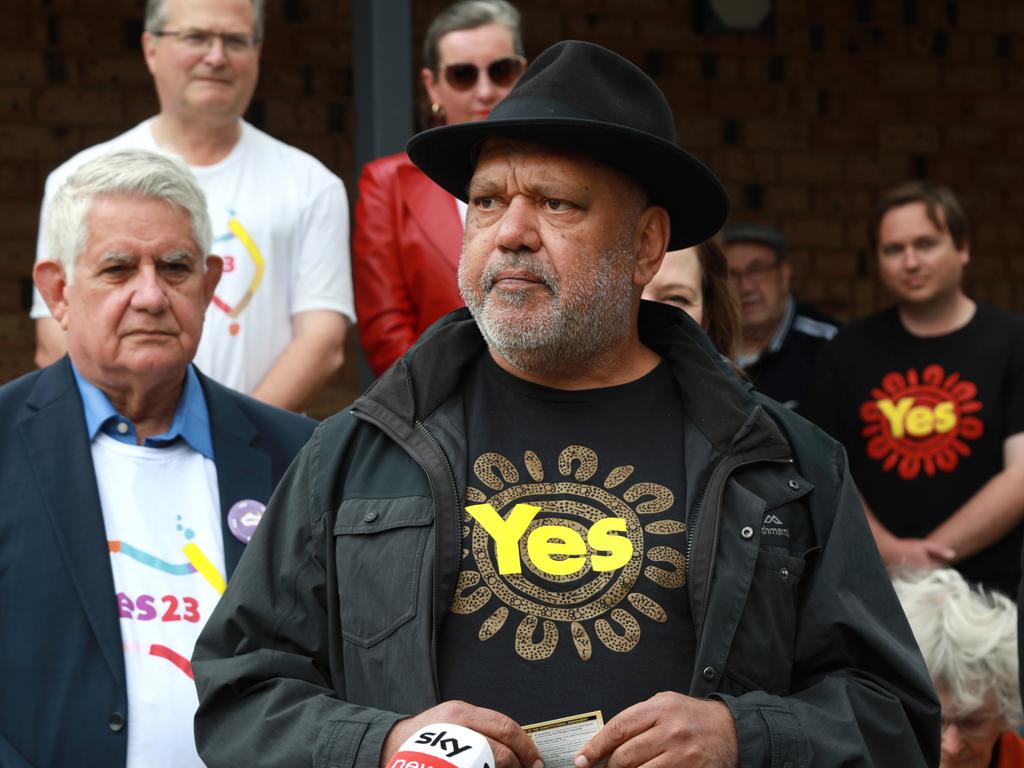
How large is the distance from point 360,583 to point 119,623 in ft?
2.62

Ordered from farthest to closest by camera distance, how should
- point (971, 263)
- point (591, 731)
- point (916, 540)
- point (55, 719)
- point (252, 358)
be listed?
point (971, 263)
point (916, 540)
point (252, 358)
point (55, 719)
point (591, 731)

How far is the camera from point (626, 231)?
2.73m

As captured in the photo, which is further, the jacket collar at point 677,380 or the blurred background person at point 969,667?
the blurred background person at point 969,667

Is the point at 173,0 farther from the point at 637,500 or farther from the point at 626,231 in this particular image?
the point at 637,500

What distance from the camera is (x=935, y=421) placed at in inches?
201

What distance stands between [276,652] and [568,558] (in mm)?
457

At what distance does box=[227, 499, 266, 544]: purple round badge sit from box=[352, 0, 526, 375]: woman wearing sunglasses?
118 centimetres

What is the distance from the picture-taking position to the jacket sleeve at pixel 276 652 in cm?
244

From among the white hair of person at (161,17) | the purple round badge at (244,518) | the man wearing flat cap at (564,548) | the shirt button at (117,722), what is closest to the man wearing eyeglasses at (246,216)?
the white hair of person at (161,17)

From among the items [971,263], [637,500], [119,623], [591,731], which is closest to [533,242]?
[637,500]

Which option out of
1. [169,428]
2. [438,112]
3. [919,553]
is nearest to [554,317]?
[169,428]

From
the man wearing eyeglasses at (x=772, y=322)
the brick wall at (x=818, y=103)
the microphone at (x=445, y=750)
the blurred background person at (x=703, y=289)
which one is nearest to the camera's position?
the microphone at (x=445, y=750)

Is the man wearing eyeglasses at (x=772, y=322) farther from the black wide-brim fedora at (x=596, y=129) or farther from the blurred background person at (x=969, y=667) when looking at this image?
the black wide-brim fedora at (x=596, y=129)

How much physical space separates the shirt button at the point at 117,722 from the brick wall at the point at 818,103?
4380 millimetres
